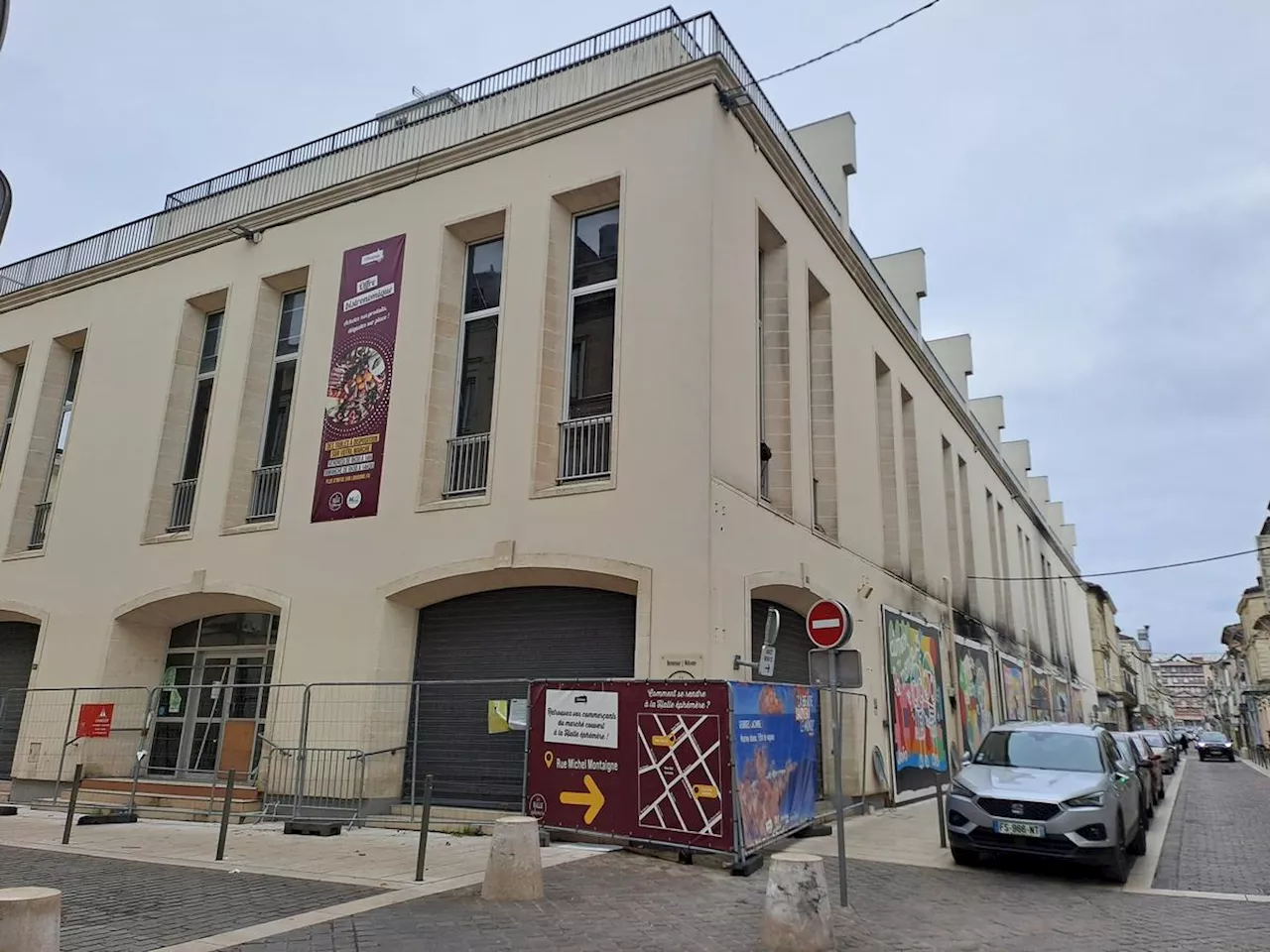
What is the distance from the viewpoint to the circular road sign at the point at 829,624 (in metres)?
7.93

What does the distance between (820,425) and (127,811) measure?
1296 cm

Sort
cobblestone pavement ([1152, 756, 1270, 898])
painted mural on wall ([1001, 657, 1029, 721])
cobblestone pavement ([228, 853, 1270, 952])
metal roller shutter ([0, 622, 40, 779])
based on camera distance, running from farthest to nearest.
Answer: painted mural on wall ([1001, 657, 1029, 721]), metal roller shutter ([0, 622, 40, 779]), cobblestone pavement ([1152, 756, 1270, 898]), cobblestone pavement ([228, 853, 1270, 952])

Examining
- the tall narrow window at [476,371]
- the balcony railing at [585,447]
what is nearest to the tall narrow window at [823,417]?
the balcony railing at [585,447]

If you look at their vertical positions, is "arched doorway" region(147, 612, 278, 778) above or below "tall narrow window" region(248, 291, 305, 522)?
below

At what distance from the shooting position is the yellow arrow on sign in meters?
9.09

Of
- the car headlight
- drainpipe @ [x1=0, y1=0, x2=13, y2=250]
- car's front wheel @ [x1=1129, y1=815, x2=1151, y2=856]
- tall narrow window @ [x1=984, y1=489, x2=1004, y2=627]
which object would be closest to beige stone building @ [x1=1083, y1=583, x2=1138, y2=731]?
tall narrow window @ [x1=984, y1=489, x2=1004, y2=627]

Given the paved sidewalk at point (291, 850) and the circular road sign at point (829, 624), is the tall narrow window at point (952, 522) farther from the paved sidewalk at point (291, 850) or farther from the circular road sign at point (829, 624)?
the paved sidewalk at point (291, 850)

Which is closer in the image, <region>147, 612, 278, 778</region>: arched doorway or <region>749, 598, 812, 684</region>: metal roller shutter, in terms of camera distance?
<region>749, 598, 812, 684</region>: metal roller shutter

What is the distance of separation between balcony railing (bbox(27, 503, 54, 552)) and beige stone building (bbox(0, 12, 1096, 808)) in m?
0.07

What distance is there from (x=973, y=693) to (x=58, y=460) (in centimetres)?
2347

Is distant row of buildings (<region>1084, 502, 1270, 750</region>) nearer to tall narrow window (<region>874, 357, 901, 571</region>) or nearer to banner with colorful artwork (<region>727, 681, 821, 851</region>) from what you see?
tall narrow window (<region>874, 357, 901, 571</region>)

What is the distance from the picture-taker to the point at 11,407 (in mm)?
20812

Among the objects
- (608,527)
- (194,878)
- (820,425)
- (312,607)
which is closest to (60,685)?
(312,607)

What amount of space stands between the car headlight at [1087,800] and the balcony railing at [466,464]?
8.67 meters
